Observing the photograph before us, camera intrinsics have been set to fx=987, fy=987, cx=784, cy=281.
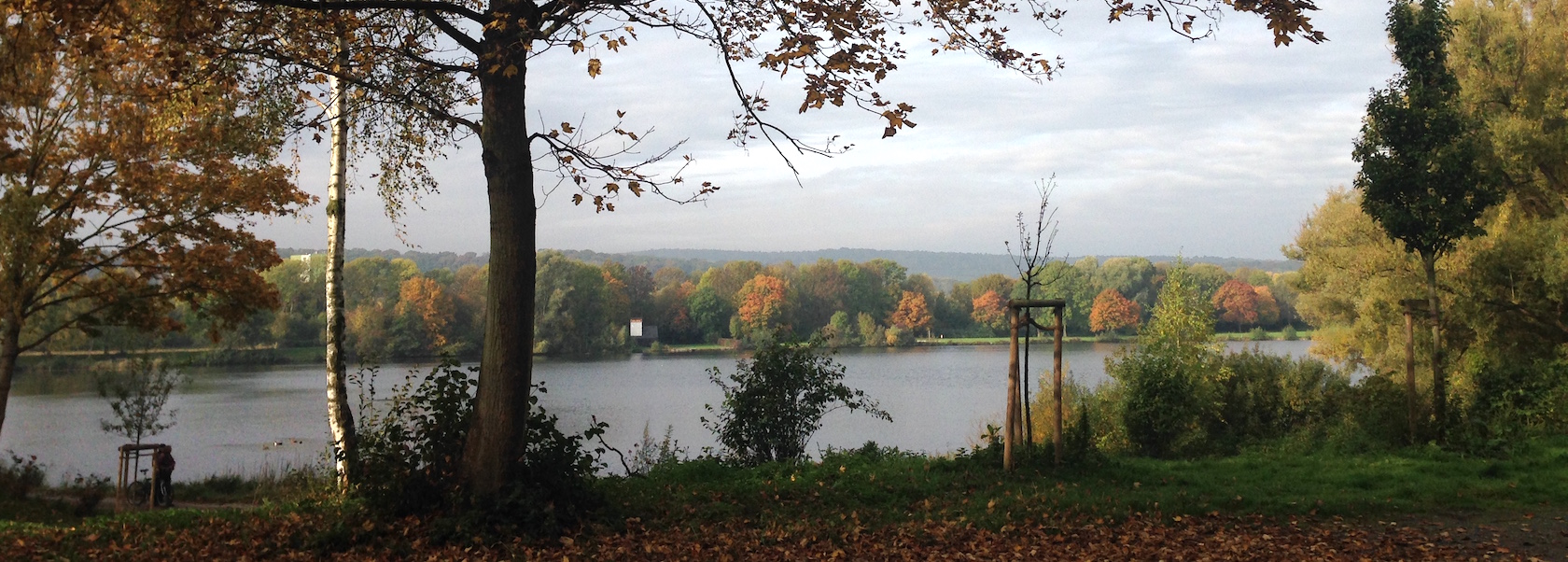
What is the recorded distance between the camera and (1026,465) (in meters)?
8.55

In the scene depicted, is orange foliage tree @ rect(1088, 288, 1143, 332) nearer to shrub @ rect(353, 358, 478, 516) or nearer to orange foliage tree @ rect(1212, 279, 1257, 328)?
orange foliage tree @ rect(1212, 279, 1257, 328)

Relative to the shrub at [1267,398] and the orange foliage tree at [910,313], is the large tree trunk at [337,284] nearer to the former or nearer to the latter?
the shrub at [1267,398]

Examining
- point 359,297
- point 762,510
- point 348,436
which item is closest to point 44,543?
point 348,436

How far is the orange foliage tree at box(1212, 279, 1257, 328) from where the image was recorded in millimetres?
42406

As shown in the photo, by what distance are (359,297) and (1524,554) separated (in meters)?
38.5

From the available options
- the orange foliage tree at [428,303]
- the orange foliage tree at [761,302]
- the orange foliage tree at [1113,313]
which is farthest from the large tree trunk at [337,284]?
the orange foliage tree at [1113,313]

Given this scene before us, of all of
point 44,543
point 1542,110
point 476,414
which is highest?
point 1542,110

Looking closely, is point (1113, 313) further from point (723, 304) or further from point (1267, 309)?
point (723, 304)

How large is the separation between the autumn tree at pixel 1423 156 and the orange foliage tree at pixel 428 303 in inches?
1115

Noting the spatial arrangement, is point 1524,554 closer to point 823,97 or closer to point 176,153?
point 823,97

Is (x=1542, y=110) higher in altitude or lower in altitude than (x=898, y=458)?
higher

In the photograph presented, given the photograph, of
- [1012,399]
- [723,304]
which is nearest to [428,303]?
[723,304]

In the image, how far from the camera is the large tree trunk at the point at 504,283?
625 cm

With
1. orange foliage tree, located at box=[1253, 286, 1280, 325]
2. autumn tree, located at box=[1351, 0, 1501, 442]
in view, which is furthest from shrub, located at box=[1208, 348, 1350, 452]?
orange foliage tree, located at box=[1253, 286, 1280, 325]
